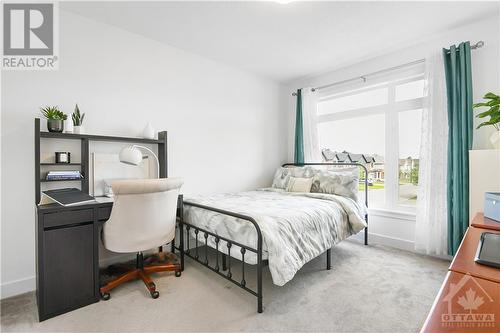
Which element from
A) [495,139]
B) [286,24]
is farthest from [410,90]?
[286,24]

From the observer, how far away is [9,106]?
7.16 feet

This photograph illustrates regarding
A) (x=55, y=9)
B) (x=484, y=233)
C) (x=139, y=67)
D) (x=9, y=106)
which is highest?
(x=55, y=9)

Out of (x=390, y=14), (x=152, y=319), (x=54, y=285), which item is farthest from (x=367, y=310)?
(x=390, y=14)

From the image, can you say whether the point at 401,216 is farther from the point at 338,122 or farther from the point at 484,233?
the point at 484,233

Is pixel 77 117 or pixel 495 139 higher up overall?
pixel 77 117

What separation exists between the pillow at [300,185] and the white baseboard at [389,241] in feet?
3.59

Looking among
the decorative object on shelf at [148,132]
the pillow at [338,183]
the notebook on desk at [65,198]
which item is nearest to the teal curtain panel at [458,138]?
the pillow at [338,183]

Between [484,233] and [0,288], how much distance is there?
3581mm

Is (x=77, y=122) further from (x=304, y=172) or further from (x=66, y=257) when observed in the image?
(x=304, y=172)

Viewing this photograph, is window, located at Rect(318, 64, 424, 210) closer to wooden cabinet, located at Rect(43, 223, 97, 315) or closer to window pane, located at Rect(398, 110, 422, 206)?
Answer: window pane, located at Rect(398, 110, 422, 206)

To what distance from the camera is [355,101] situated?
12.8 ft

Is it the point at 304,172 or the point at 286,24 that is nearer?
the point at 286,24
